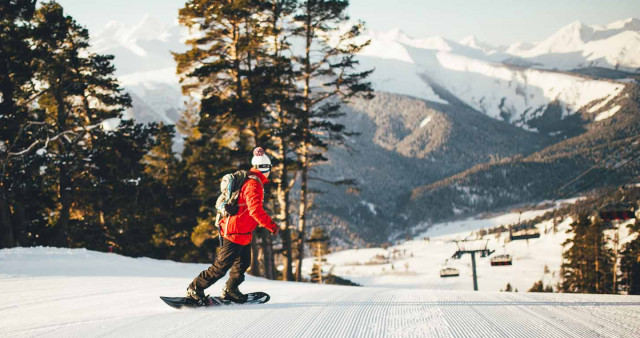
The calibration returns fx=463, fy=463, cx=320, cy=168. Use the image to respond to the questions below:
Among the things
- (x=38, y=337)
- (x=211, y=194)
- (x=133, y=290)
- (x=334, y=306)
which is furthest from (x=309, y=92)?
(x=38, y=337)

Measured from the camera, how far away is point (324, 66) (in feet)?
66.6

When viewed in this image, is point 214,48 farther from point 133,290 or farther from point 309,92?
point 133,290

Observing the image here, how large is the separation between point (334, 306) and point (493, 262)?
2614cm

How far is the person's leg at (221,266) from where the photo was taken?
18.3 feet

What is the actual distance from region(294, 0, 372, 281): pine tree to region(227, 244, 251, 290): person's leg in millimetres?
13819

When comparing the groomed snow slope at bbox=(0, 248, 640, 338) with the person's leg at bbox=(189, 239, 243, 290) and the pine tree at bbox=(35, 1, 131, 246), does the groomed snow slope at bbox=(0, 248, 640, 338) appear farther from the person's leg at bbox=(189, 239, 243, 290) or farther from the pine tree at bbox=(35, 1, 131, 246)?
the pine tree at bbox=(35, 1, 131, 246)

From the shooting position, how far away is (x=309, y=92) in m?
20.4

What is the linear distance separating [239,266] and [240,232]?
437mm

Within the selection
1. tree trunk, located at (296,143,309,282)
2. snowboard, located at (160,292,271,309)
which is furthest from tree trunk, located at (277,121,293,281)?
snowboard, located at (160,292,271,309)

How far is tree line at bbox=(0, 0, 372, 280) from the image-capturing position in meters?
17.7

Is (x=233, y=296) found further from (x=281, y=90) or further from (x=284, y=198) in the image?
(x=284, y=198)

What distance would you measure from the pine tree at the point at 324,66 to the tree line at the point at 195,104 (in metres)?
0.05

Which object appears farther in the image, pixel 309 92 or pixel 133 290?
pixel 309 92

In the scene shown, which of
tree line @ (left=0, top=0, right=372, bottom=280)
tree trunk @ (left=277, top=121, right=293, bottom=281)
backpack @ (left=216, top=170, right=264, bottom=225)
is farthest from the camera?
tree trunk @ (left=277, top=121, right=293, bottom=281)
